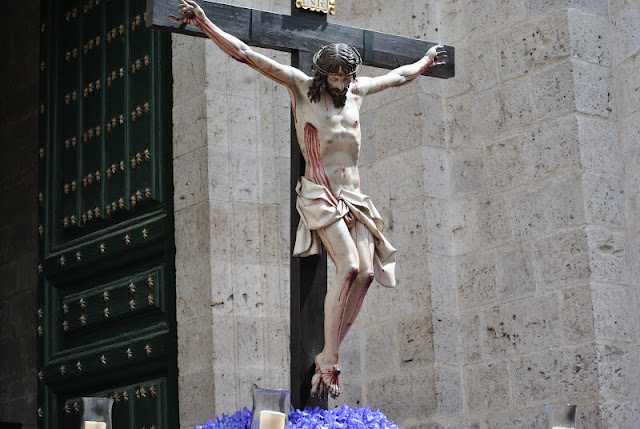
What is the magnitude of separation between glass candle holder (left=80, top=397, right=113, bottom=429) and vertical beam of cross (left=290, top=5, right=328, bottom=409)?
119 cm

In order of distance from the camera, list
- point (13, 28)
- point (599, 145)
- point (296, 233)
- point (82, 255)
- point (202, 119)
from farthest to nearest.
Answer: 1. point (13, 28)
2. point (82, 255)
3. point (202, 119)
4. point (599, 145)
5. point (296, 233)

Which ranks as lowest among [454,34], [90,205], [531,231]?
[531,231]

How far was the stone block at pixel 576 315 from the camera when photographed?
6.21 m

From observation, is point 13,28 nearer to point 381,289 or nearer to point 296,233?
point 381,289

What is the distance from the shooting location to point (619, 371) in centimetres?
621

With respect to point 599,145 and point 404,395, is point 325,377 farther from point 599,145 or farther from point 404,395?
point 599,145

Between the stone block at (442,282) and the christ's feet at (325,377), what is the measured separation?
194 cm

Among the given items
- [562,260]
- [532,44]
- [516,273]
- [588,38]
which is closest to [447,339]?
[516,273]

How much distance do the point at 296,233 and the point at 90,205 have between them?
2983mm

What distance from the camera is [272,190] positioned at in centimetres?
707

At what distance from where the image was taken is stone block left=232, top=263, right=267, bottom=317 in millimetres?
6816

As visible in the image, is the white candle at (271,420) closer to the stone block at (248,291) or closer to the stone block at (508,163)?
the stone block at (248,291)

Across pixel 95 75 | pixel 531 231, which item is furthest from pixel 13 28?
pixel 531 231

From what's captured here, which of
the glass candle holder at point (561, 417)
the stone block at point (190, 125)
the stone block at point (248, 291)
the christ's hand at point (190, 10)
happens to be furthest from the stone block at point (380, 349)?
the glass candle holder at point (561, 417)
